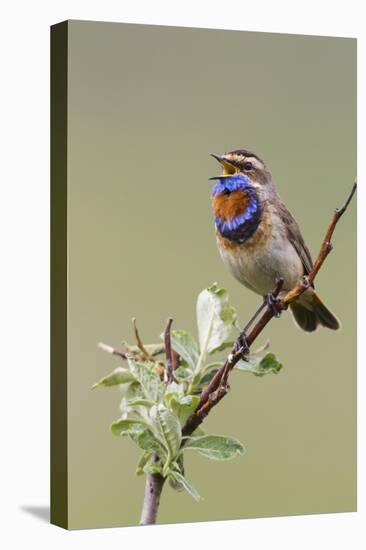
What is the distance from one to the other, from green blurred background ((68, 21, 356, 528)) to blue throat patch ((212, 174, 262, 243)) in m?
0.12

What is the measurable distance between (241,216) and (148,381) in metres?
1.00

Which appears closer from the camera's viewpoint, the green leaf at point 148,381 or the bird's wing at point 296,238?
the green leaf at point 148,381

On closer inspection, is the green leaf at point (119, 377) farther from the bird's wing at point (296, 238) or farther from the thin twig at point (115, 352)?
the bird's wing at point (296, 238)

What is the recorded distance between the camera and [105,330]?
564 cm

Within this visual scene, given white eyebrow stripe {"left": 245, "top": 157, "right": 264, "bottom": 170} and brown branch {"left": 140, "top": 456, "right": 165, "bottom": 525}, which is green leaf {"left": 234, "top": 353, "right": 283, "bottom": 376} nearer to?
brown branch {"left": 140, "top": 456, "right": 165, "bottom": 525}

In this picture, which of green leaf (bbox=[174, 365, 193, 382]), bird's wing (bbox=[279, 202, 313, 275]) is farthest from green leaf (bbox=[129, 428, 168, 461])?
bird's wing (bbox=[279, 202, 313, 275])

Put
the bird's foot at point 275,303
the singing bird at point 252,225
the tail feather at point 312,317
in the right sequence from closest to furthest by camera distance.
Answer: the bird's foot at point 275,303
the singing bird at point 252,225
the tail feather at point 312,317

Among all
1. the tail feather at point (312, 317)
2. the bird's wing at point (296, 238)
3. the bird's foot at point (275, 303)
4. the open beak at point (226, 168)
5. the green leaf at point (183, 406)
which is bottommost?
the green leaf at point (183, 406)

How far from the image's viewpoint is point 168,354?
5.25m

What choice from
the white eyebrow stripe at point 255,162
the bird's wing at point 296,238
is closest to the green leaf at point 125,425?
the bird's wing at point 296,238

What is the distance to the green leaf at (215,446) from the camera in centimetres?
535

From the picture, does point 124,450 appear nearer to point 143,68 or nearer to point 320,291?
point 320,291

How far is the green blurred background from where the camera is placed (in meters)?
5.64

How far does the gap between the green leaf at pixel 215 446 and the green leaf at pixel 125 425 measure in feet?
0.68
